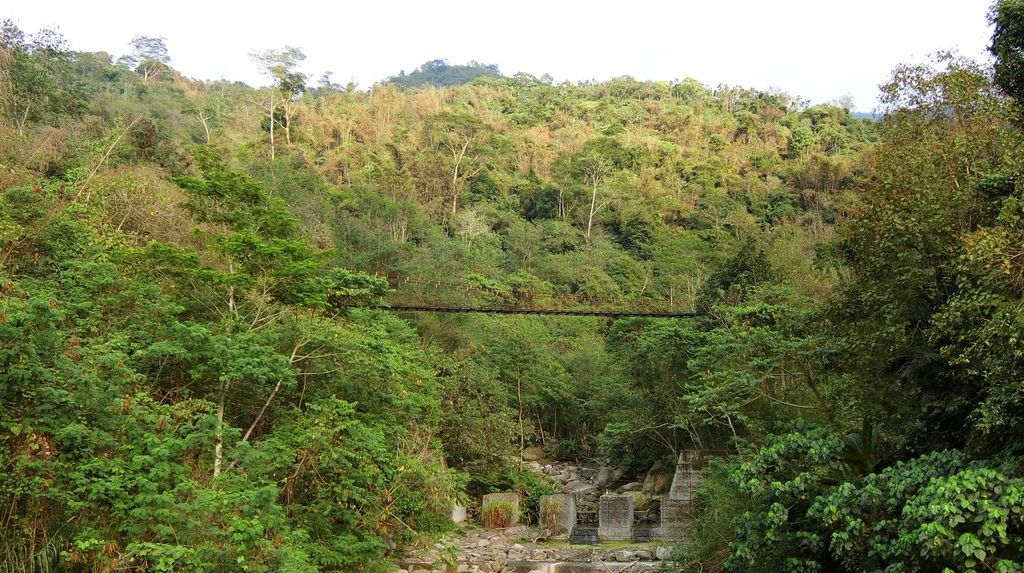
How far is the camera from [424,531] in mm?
10188

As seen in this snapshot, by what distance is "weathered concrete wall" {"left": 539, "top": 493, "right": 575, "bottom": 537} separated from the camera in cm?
1316

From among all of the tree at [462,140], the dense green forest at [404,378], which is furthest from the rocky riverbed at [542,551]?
the tree at [462,140]

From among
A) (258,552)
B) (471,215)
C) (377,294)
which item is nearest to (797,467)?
(258,552)

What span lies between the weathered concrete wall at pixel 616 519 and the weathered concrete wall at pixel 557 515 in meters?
0.78

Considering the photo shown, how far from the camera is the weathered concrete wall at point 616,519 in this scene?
12.4 m

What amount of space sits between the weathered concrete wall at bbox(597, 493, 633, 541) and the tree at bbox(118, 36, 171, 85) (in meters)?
32.2

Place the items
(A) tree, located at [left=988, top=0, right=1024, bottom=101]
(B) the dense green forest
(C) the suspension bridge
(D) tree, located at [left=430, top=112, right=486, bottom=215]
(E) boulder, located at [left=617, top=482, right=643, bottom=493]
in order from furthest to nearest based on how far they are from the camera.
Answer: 1. (D) tree, located at [left=430, top=112, right=486, bottom=215]
2. (C) the suspension bridge
3. (E) boulder, located at [left=617, top=482, right=643, bottom=493]
4. (A) tree, located at [left=988, top=0, right=1024, bottom=101]
5. (B) the dense green forest

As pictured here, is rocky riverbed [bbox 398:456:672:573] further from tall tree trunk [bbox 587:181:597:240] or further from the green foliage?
tall tree trunk [bbox 587:181:597:240]

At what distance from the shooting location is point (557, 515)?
13312 mm

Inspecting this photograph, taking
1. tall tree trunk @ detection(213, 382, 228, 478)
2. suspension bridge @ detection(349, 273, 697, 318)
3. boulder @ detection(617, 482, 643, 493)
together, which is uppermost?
suspension bridge @ detection(349, 273, 697, 318)

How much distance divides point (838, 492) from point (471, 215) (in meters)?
22.2

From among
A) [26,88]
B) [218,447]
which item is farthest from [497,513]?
[26,88]

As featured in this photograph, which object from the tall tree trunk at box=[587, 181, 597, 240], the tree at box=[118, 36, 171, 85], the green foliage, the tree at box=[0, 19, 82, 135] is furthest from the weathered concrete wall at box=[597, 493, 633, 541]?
the tree at box=[118, 36, 171, 85]

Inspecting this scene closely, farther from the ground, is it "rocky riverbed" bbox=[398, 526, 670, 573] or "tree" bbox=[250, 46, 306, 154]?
"tree" bbox=[250, 46, 306, 154]
